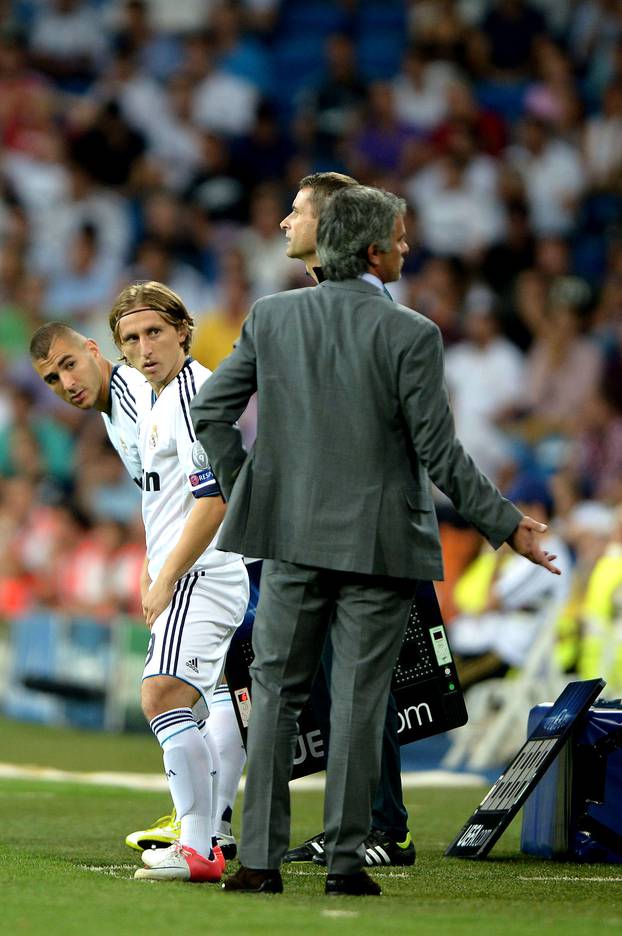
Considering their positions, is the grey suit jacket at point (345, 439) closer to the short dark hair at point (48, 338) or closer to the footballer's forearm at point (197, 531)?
the footballer's forearm at point (197, 531)

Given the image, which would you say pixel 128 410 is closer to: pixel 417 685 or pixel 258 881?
pixel 417 685

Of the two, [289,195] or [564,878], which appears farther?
[289,195]

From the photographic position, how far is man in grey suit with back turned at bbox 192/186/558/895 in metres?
5.00

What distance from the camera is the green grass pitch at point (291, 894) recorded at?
450 cm

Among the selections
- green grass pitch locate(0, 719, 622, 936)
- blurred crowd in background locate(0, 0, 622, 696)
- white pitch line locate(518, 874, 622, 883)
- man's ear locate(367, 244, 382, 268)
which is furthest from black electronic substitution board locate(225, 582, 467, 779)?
blurred crowd in background locate(0, 0, 622, 696)

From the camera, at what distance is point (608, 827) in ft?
22.0

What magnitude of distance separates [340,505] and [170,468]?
101 centimetres

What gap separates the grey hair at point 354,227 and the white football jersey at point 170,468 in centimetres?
88

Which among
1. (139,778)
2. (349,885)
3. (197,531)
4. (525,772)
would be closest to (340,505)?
(197,531)

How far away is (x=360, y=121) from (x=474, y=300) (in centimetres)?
296

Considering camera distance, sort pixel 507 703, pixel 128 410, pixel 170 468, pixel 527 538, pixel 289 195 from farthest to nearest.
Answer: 1. pixel 289 195
2. pixel 507 703
3. pixel 128 410
4. pixel 170 468
5. pixel 527 538

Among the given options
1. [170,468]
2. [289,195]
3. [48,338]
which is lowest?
[170,468]

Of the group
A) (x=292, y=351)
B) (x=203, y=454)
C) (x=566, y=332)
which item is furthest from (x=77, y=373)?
(x=566, y=332)

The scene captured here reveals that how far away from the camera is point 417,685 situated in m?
6.80
